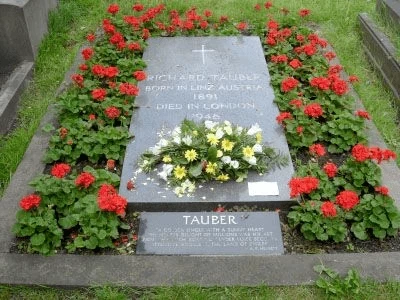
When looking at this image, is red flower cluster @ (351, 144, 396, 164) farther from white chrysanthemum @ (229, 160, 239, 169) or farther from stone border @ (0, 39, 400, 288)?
white chrysanthemum @ (229, 160, 239, 169)

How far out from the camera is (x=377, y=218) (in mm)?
3023

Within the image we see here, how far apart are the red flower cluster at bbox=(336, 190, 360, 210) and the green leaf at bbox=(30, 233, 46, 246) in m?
1.74

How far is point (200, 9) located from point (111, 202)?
3.53 metres

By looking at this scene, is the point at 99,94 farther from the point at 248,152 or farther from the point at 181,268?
the point at 181,268

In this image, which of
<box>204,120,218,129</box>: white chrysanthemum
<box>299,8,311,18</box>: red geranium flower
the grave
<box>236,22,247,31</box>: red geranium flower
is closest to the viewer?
<box>204,120,218,129</box>: white chrysanthemum

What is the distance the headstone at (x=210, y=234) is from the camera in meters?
2.95

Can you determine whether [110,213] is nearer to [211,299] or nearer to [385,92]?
[211,299]

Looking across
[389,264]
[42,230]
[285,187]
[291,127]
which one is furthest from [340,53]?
[42,230]

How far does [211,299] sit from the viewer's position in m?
2.71

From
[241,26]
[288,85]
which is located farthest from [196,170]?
[241,26]

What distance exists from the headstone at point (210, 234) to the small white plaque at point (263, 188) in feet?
0.46

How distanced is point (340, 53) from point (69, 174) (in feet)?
9.89

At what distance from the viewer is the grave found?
4375 mm

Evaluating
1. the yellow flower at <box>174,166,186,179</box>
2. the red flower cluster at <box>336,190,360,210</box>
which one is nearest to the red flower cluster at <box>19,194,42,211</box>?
the yellow flower at <box>174,166,186,179</box>
